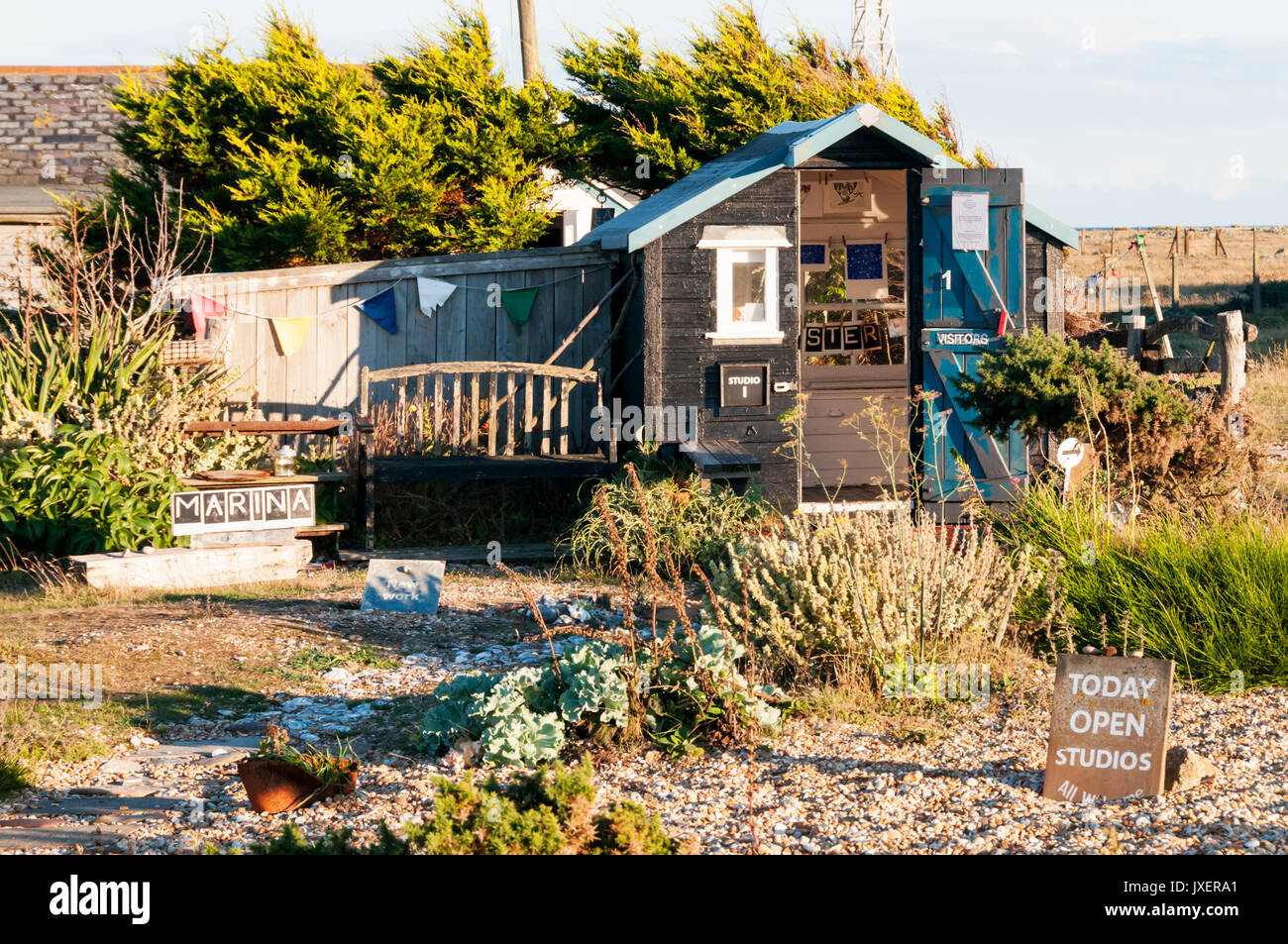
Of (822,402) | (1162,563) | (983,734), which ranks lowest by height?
(983,734)

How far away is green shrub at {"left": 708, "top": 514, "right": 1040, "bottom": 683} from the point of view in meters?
5.70

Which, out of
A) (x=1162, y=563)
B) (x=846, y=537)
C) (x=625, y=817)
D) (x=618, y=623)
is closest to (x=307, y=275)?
(x=618, y=623)

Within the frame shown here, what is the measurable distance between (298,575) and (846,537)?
15.6ft

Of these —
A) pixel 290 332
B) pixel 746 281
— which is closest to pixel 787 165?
pixel 746 281

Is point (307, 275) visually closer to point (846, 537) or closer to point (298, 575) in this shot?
point (298, 575)

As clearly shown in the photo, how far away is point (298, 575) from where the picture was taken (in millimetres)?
9602

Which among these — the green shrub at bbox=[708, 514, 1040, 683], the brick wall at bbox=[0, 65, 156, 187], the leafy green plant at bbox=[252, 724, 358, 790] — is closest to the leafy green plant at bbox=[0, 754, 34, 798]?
the leafy green plant at bbox=[252, 724, 358, 790]

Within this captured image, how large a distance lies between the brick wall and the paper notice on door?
12497 millimetres

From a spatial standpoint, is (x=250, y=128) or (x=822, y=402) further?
(x=250, y=128)

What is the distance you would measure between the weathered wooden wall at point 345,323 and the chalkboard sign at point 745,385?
4.98 feet

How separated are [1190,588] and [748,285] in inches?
222

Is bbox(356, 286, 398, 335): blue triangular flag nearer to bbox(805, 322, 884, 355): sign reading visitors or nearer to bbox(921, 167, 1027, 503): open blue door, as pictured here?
bbox(805, 322, 884, 355): sign reading visitors

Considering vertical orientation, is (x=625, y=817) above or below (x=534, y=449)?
below

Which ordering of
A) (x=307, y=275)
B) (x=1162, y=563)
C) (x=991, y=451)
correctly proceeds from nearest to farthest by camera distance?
(x=1162, y=563) → (x=991, y=451) → (x=307, y=275)
